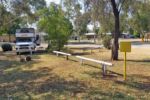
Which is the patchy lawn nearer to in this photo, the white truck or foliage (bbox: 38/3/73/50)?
foliage (bbox: 38/3/73/50)

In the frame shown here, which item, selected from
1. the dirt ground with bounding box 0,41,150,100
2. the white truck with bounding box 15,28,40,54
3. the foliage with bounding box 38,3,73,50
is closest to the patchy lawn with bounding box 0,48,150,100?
the dirt ground with bounding box 0,41,150,100

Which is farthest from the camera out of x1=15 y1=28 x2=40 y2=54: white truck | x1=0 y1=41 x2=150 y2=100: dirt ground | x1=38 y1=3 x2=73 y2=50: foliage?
x1=15 y1=28 x2=40 y2=54: white truck

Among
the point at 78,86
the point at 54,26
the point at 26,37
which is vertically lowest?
the point at 78,86

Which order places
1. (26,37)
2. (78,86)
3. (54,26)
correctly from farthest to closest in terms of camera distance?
(26,37) → (54,26) → (78,86)

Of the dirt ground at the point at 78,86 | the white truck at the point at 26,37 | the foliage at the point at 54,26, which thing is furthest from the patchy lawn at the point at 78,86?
the white truck at the point at 26,37

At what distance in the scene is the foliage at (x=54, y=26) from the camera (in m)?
35.5

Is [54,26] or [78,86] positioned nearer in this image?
[78,86]

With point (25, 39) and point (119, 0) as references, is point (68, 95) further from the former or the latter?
point (25, 39)

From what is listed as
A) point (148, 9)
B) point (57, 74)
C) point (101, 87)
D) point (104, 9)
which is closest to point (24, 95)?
point (101, 87)

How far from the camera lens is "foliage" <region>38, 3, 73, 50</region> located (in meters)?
35.5

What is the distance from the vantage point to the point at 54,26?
36.1 m

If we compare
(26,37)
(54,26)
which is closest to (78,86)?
(54,26)

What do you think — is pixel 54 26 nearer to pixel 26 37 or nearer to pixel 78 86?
pixel 26 37

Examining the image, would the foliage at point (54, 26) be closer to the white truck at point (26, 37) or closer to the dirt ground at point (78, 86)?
the white truck at point (26, 37)
